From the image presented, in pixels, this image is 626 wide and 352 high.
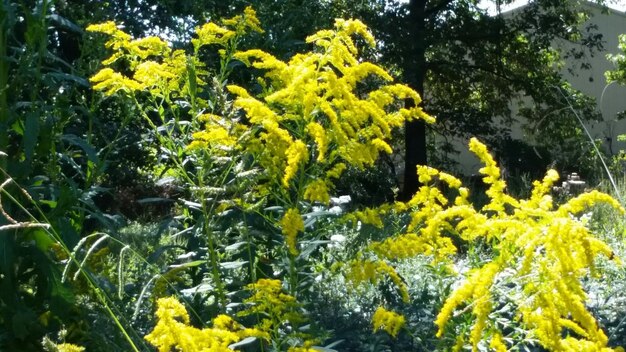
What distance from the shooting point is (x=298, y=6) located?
9.27 metres

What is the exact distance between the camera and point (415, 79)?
15.4 metres

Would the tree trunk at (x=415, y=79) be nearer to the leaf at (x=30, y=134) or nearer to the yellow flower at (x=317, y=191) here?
the leaf at (x=30, y=134)

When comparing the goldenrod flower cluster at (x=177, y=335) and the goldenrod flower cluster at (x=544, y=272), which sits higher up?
the goldenrod flower cluster at (x=544, y=272)

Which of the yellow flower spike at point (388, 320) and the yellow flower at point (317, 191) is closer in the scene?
the yellow flower spike at point (388, 320)

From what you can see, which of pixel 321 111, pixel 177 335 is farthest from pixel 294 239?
pixel 177 335

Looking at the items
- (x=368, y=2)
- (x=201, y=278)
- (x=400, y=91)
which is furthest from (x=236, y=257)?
(x=368, y=2)

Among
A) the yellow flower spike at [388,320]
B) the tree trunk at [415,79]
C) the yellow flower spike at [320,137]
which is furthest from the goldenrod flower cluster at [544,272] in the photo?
the tree trunk at [415,79]

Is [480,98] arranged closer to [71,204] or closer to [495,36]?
[495,36]

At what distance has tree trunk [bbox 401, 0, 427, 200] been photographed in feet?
50.2

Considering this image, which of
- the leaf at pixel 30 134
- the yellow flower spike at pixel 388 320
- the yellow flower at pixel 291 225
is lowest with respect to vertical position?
the yellow flower spike at pixel 388 320

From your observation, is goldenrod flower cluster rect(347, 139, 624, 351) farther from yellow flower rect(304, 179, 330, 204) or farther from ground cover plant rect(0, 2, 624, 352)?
yellow flower rect(304, 179, 330, 204)

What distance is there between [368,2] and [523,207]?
1371 centimetres

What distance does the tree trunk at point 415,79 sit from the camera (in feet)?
50.2

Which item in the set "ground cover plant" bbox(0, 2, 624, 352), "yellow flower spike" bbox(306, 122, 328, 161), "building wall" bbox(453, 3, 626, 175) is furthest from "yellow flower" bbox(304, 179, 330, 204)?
"building wall" bbox(453, 3, 626, 175)
